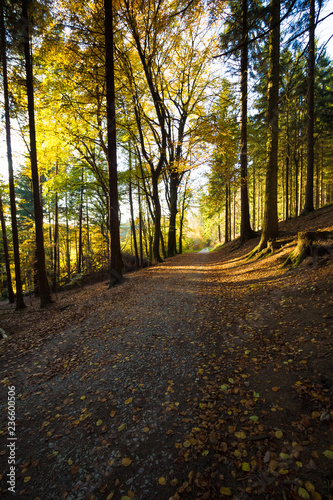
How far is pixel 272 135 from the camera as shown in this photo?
8.64m

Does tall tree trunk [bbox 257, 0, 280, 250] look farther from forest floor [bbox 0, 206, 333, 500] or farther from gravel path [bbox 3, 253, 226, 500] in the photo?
gravel path [bbox 3, 253, 226, 500]

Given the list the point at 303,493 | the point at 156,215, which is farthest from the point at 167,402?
the point at 156,215

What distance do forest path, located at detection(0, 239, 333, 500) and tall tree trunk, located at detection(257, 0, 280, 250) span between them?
13.3ft

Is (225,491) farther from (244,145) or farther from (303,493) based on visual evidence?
(244,145)

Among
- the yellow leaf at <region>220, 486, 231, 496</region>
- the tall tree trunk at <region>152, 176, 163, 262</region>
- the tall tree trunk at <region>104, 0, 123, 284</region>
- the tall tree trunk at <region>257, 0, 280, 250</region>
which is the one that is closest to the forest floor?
the yellow leaf at <region>220, 486, 231, 496</region>

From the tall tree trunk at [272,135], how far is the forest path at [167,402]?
13.3ft

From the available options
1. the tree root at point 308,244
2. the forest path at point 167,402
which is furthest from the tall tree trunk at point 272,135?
the forest path at point 167,402

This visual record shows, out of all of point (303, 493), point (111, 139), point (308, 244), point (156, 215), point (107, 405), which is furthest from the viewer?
point (156, 215)

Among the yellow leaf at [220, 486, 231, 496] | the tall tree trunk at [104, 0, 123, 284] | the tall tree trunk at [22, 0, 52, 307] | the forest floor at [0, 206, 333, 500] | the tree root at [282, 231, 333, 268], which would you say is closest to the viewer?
the yellow leaf at [220, 486, 231, 496]

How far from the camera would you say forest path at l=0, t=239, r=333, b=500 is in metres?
2.06

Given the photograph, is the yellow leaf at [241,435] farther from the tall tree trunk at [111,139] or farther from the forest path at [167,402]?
the tall tree trunk at [111,139]

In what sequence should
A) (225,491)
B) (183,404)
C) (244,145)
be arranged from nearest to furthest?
1. (225,491)
2. (183,404)
3. (244,145)

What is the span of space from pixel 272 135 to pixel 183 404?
9952mm

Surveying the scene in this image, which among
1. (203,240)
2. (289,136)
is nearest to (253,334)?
(289,136)
